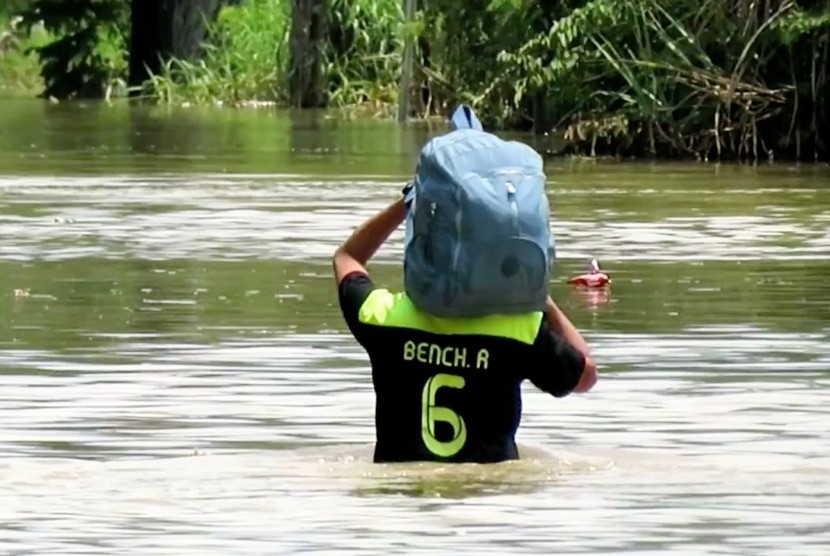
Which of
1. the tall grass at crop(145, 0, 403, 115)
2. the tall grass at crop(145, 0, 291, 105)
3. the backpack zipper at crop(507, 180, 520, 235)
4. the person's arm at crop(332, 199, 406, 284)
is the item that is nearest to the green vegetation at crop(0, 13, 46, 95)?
the tall grass at crop(145, 0, 291, 105)

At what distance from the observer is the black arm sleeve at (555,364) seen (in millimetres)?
6867

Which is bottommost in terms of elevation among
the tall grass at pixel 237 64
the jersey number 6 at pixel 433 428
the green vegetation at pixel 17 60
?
the green vegetation at pixel 17 60

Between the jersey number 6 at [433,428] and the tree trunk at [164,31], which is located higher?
the jersey number 6 at [433,428]

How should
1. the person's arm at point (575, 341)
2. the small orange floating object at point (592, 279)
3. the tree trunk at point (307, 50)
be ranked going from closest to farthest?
the person's arm at point (575, 341) → the small orange floating object at point (592, 279) → the tree trunk at point (307, 50)

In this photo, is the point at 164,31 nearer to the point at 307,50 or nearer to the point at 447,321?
the point at 307,50

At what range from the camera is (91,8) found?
163ft

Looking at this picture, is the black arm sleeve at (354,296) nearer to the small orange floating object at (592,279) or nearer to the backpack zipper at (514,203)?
the backpack zipper at (514,203)

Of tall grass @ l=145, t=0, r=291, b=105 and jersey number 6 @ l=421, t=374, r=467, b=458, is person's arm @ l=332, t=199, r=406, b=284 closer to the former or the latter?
jersey number 6 @ l=421, t=374, r=467, b=458

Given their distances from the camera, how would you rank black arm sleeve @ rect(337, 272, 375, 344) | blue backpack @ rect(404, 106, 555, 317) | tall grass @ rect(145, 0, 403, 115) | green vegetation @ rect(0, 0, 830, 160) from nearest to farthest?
blue backpack @ rect(404, 106, 555, 317)
black arm sleeve @ rect(337, 272, 375, 344)
green vegetation @ rect(0, 0, 830, 160)
tall grass @ rect(145, 0, 403, 115)

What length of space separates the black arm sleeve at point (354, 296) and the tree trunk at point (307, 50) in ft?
105

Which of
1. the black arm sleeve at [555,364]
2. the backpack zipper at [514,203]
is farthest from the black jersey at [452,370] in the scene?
the backpack zipper at [514,203]

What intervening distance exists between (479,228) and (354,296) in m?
0.48

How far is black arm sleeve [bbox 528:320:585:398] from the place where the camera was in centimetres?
687

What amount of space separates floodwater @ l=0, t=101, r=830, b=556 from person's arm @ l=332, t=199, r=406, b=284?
516 millimetres
